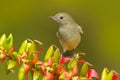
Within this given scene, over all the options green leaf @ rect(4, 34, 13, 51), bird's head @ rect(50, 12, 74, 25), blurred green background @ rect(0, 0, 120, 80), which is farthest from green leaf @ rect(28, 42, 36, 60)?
blurred green background @ rect(0, 0, 120, 80)

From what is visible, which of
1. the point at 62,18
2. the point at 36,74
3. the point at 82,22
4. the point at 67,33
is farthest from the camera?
the point at 82,22

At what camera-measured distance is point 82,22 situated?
10852 mm

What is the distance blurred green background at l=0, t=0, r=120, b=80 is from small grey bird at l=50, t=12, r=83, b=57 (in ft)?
9.90

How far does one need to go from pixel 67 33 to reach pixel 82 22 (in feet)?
13.2

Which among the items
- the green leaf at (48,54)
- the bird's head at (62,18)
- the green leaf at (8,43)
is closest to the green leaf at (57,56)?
the green leaf at (48,54)

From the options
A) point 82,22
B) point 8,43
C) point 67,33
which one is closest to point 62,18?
point 67,33

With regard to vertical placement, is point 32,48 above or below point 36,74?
above

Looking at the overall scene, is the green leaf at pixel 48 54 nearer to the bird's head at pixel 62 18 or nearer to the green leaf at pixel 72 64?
the green leaf at pixel 72 64

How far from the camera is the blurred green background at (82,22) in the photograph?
10260 mm

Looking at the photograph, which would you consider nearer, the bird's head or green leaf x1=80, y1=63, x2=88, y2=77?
green leaf x1=80, y1=63, x2=88, y2=77

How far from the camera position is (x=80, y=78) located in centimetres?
366

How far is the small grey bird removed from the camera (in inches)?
261

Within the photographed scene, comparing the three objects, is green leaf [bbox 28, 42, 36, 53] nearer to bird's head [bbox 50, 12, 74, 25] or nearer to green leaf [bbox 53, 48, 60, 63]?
green leaf [bbox 53, 48, 60, 63]

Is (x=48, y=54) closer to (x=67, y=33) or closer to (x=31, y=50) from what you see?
(x=31, y=50)
